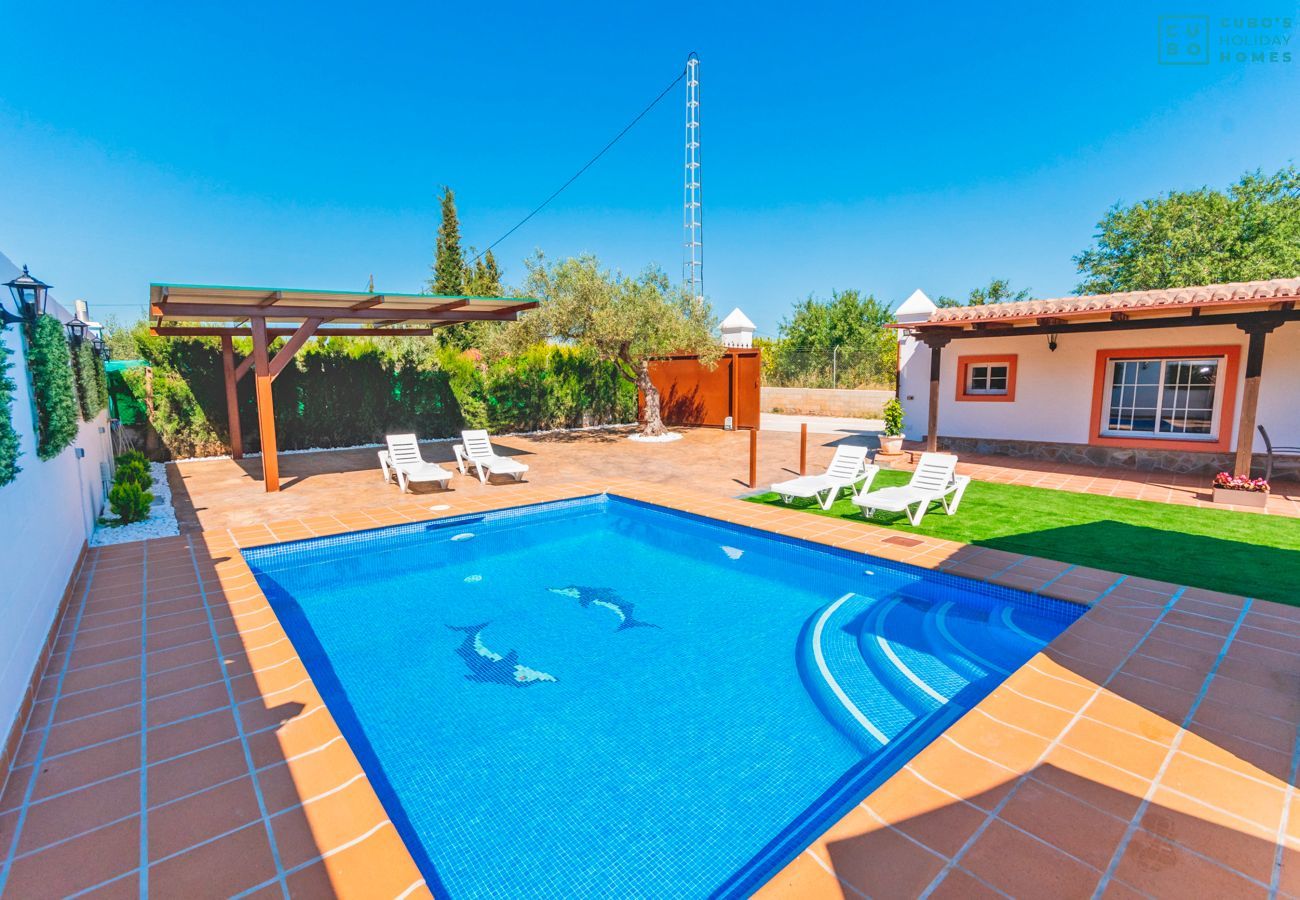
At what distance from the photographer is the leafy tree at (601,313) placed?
51.3 ft

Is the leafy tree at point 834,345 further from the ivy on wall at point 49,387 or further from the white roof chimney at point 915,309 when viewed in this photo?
the ivy on wall at point 49,387

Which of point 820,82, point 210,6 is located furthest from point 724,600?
point 820,82

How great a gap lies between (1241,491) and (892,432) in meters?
5.78

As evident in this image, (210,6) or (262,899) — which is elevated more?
(210,6)

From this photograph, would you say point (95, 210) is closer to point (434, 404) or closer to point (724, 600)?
point (434, 404)

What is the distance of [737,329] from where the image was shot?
20500 millimetres

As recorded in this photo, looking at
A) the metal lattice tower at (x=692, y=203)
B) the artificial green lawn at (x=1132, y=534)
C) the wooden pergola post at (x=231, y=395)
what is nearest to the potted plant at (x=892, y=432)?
the artificial green lawn at (x=1132, y=534)

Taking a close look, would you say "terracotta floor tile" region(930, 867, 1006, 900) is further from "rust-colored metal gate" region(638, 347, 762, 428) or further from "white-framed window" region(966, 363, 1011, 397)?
"rust-colored metal gate" region(638, 347, 762, 428)

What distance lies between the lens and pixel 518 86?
21.9 meters

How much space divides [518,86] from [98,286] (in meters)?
35.4

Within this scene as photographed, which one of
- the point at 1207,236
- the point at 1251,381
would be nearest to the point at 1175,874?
the point at 1251,381

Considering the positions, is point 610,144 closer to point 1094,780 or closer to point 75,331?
point 75,331

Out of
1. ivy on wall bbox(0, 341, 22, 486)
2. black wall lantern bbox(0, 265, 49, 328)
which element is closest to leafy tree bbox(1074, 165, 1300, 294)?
ivy on wall bbox(0, 341, 22, 486)

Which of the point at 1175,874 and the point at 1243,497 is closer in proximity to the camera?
the point at 1175,874
